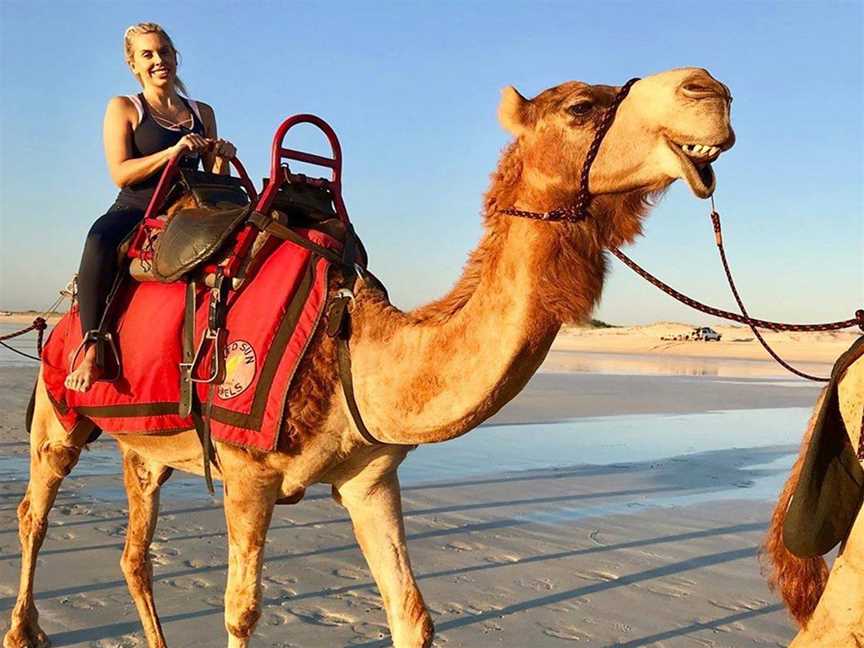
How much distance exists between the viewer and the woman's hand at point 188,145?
4.32m

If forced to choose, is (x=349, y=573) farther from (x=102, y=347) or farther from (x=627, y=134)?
(x=627, y=134)

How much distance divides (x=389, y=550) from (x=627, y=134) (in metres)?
1.94

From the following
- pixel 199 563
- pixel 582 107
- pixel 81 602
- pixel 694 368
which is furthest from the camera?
pixel 694 368

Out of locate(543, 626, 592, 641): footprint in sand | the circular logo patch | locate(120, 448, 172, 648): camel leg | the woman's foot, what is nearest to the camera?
the circular logo patch

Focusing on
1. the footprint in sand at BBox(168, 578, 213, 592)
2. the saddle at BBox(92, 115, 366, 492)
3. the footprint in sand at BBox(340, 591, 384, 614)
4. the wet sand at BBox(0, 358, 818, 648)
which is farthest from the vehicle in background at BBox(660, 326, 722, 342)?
the saddle at BBox(92, 115, 366, 492)

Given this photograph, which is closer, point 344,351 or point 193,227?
point 344,351

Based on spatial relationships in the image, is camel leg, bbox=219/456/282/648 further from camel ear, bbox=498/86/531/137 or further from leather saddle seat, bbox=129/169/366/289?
camel ear, bbox=498/86/531/137

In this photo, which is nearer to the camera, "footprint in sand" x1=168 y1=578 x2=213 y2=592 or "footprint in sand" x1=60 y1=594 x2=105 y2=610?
"footprint in sand" x1=60 y1=594 x2=105 y2=610

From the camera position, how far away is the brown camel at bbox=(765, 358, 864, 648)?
2416 millimetres

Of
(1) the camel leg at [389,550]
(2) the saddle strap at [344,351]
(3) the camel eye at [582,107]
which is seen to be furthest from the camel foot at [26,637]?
(3) the camel eye at [582,107]

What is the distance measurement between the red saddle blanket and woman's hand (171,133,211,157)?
596 mm

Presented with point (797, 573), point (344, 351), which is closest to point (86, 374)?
point (344, 351)

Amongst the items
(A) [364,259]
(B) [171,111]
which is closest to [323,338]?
(A) [364,259]

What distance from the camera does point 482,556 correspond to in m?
6.63
